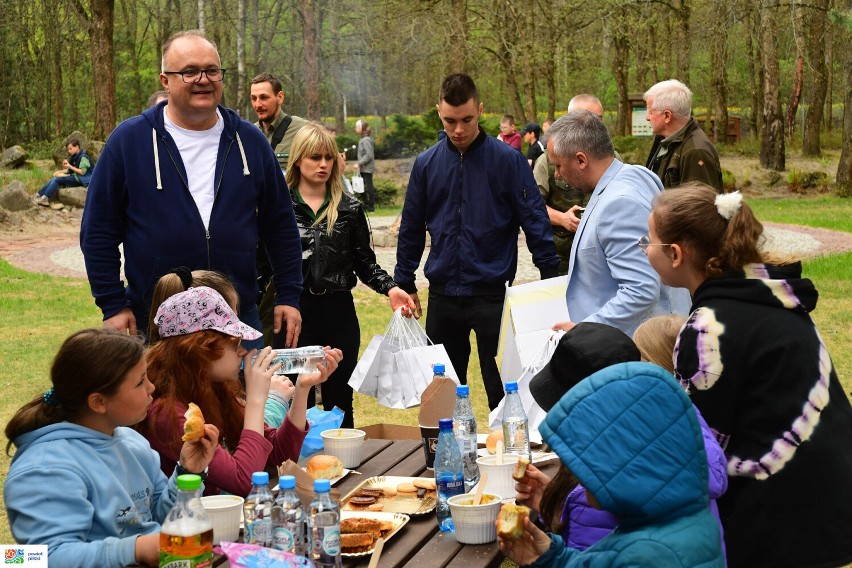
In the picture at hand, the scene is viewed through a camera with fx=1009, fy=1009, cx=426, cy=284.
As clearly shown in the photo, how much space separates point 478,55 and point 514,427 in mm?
29461

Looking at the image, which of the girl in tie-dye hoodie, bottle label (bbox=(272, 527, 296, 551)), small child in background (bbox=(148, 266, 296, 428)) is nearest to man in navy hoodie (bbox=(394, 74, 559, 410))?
small child in background (bbox=(148, 266, 296, 428))

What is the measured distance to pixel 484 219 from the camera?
563cm

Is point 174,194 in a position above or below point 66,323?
above

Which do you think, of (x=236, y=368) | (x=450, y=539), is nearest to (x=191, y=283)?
(x=236, y=368)

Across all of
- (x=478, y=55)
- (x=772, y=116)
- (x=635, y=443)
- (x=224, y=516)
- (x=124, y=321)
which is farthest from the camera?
(x=478, y=55)

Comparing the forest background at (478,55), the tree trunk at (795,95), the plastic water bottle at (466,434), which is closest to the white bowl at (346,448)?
the plastic water bottle at (466,434)

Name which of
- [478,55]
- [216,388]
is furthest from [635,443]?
[478,55]

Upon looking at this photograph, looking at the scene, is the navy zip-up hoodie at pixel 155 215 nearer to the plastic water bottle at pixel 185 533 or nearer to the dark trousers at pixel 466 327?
the dark trousers at pixel 466 327

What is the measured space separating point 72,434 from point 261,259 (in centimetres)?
304

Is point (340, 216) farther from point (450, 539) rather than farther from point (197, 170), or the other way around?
point (450, 539)

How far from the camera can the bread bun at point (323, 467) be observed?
3457mm

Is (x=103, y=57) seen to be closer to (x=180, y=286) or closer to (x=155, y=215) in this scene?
(x=155, y=215)

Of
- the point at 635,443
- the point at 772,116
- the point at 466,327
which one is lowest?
the point at 466,327

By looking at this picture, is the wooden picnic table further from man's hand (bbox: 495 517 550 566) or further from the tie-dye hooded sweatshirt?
the tie-dye hooded sweatshirt
